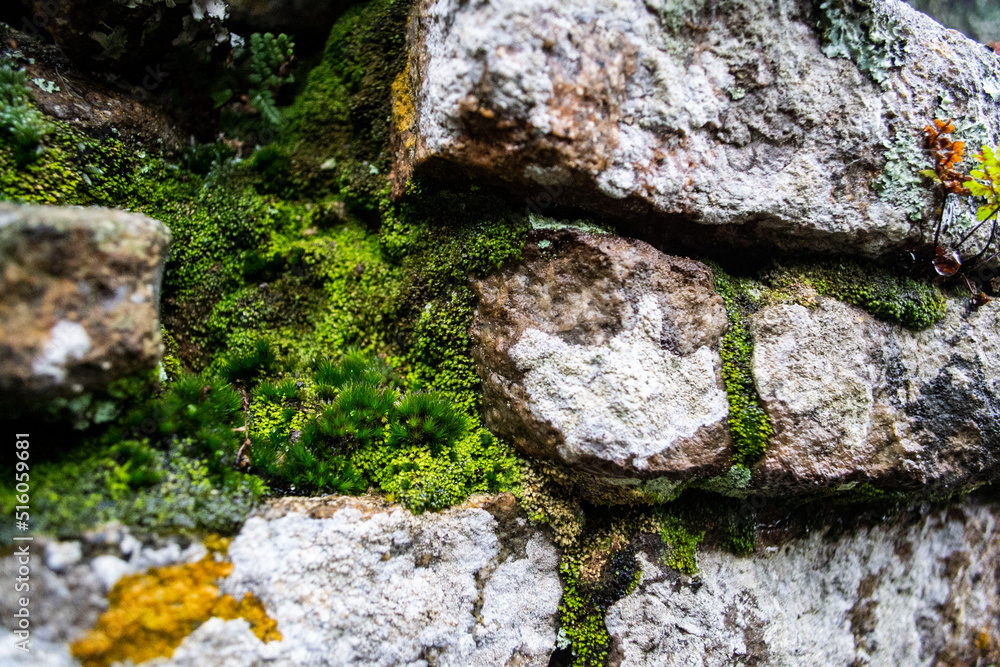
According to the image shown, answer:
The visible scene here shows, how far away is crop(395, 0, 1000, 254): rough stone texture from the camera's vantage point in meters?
2.48

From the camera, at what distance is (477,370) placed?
3.06 metres

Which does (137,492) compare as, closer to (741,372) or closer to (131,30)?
(131,30)

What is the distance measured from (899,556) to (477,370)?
3.58 m

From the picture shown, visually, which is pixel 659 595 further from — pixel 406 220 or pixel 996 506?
pixel 996 506

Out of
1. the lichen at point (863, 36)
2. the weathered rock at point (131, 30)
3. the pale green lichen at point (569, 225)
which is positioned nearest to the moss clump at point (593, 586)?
the pale green lichen at point (569, 225)

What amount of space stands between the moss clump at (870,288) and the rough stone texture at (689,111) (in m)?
0.16

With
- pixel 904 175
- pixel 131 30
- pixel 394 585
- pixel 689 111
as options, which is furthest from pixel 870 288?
pixel 131 30

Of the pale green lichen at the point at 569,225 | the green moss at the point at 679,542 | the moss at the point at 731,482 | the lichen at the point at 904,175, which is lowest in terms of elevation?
the green moss at the point at 679,542

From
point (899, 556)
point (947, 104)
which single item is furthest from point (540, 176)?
point (899, 556)

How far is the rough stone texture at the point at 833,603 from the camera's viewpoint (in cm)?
293

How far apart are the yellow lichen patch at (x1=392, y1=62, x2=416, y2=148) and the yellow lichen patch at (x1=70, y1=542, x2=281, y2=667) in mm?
2469

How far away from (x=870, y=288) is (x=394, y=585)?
3.37m

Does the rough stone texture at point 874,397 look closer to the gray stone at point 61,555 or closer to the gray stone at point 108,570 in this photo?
the gray stone at point 108,570

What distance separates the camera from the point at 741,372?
117 inches
